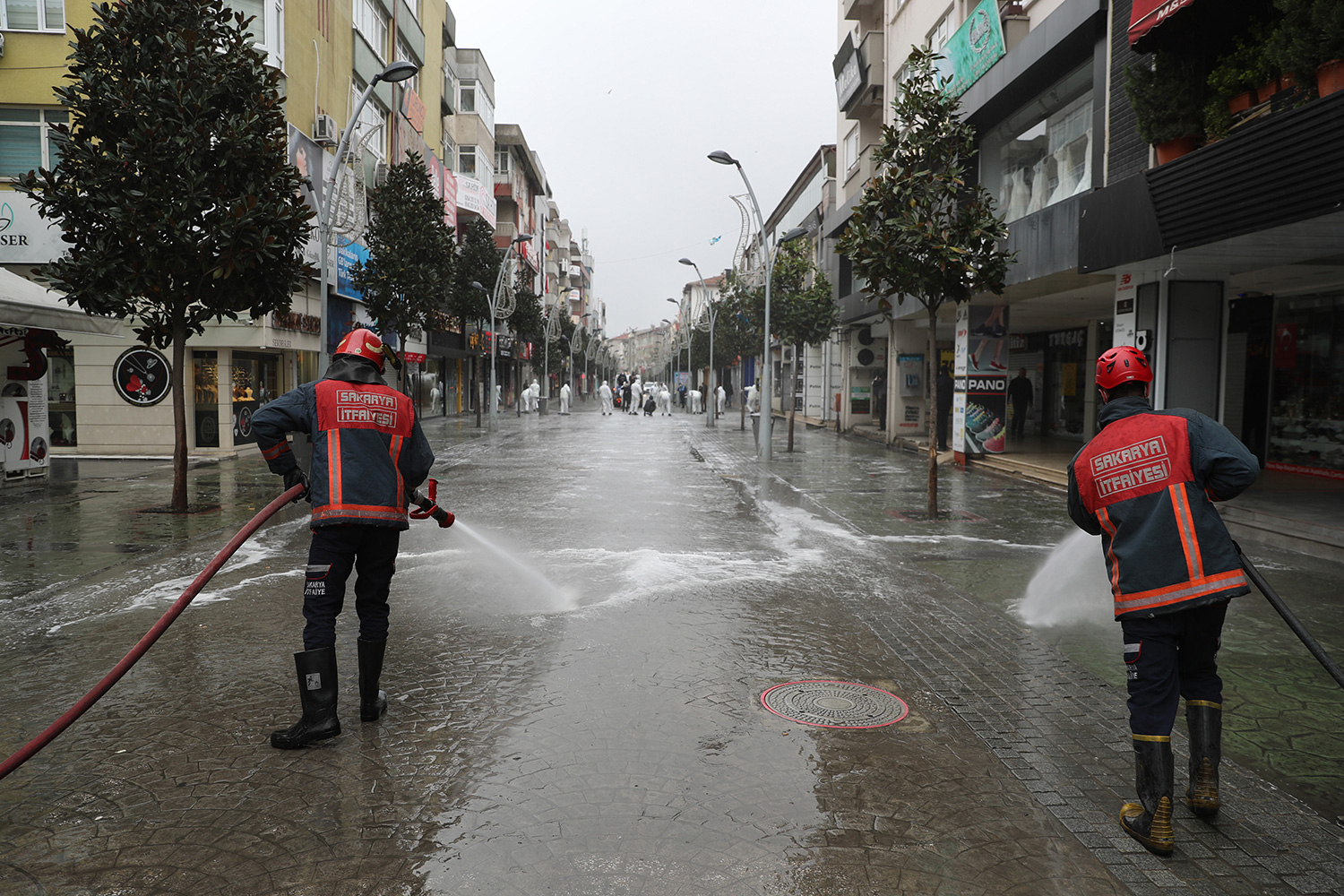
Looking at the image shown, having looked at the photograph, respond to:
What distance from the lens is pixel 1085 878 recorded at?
3.24 meters

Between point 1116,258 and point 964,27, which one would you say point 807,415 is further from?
point 1116,258

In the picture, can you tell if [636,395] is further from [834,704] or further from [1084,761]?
[1084,761]

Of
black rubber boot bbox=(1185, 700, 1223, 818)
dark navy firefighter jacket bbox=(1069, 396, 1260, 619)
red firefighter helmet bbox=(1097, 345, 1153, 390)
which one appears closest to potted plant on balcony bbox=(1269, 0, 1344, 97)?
red firefighter helmet bbox=(1097, 345, 1153, 390)

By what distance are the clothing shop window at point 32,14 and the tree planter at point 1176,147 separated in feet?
64.5

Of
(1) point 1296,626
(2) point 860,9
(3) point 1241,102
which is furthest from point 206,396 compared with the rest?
(2) point 860,9

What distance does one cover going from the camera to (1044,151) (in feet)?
58.1

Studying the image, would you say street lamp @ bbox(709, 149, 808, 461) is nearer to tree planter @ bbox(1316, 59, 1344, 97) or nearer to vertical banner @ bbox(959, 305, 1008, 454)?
vertical banner @ bbox(959, 305, 1008, 454)

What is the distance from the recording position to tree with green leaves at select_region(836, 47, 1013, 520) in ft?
39.7

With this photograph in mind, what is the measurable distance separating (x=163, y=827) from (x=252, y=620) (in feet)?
11.1

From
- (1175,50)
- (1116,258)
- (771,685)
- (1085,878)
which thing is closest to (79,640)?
(771,685)

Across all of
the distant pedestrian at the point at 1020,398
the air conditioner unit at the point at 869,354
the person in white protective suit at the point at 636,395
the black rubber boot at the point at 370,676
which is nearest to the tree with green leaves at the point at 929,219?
the black rubber boot at the point at 370,676

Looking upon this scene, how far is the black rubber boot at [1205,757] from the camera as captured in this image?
366cm

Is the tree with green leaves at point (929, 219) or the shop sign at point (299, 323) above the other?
the tree with green leaves at point (929, 219)

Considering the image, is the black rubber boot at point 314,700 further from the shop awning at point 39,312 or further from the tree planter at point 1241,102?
the tree planter at point 1241,102
